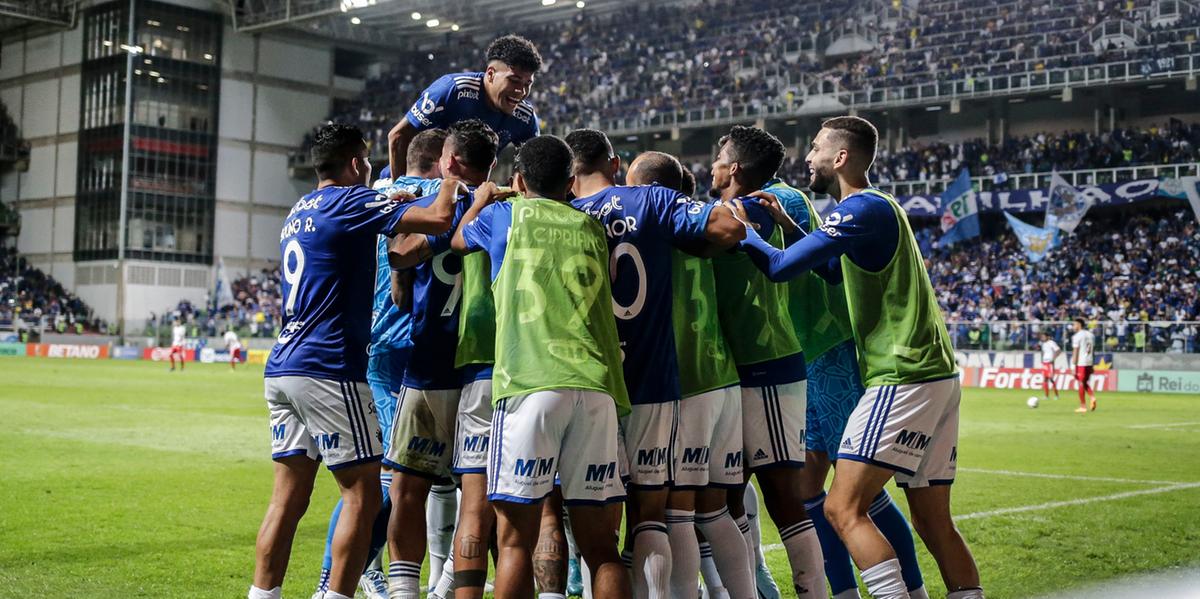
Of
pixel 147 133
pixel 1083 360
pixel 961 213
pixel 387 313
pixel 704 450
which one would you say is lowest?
pixel 704 450

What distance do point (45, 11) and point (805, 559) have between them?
215 ft

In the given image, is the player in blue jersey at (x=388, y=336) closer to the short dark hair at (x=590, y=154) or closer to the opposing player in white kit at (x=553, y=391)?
the short dark hair at (x=590, y=154)

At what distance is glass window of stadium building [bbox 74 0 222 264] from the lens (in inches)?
2368

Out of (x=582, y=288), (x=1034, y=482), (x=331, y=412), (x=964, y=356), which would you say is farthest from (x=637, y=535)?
(x=964, y=356)

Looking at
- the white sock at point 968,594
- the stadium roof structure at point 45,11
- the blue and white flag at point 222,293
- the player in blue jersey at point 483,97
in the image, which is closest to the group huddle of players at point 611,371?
the white sock at point 968,594

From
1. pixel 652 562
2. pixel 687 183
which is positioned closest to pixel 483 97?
pixel 687 183

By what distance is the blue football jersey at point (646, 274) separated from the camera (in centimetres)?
496

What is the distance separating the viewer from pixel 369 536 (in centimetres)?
538

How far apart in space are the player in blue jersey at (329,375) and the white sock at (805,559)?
1.94 m

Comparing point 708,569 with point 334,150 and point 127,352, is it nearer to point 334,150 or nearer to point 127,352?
point 334,150

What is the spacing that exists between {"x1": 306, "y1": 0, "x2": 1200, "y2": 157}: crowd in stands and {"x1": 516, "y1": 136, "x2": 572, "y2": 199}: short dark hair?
39.1 m

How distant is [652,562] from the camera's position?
485cm

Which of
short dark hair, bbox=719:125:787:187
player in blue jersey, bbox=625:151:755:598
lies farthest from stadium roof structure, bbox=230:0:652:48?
player in blue jersey, bbox=625:151:755:598

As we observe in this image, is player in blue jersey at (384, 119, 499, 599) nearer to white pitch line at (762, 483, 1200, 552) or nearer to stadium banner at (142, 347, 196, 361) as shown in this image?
white pitch line at (762, 483, 1200, 552)
